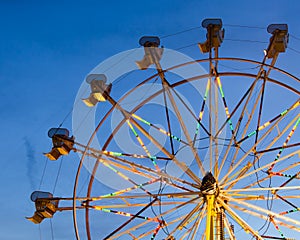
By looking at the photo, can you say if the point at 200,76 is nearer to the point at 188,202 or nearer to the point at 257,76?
the point at 257,76

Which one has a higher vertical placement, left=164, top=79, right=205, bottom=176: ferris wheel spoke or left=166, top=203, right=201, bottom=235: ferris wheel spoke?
left=164, top=79, right=205, bottom=176: ferris wheel spoke

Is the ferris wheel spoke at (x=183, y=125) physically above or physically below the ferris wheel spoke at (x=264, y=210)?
above

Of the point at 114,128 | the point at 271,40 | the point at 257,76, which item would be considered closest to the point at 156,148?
the point at 114,128

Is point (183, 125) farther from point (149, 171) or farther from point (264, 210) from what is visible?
point (264, 210)

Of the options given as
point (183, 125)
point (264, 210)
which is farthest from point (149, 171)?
point (264, 210)

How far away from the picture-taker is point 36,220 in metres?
14.9

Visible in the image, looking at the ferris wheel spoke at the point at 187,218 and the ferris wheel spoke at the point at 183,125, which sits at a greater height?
the ferris wheel spoke at the point at 183,125

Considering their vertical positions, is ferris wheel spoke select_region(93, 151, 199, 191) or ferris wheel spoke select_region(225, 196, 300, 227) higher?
ferris wheel spoke select_region(93, 151, 199, 191)

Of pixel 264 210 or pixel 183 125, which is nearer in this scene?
→ pixel 264 210

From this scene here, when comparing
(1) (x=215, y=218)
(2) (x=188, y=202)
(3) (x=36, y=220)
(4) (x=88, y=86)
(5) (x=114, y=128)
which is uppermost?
(4) (x=88, y=86)

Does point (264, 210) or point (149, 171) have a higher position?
point (149, 171)

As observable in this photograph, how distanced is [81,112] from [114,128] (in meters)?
0.97

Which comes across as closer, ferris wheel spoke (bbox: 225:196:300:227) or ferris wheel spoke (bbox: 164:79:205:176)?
ferris wheel spoke (bbox: 225:196:300:227)

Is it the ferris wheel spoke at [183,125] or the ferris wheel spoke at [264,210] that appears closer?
the ferris wheel spoke at [264,210]
